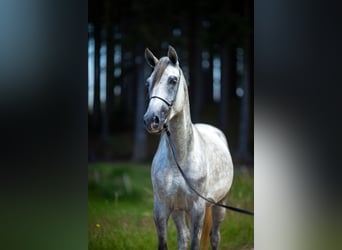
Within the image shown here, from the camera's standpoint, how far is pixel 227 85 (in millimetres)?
3584

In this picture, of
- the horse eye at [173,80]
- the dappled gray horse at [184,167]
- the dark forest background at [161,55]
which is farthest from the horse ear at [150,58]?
the horse eye at [173,80]

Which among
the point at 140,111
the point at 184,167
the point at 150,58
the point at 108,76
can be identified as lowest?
the point at 184,167

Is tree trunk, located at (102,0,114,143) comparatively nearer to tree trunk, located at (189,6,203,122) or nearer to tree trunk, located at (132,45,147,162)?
tree trunk, located at (132,45,147,162)

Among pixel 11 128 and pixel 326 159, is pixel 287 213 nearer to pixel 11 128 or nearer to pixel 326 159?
pixel 326 159

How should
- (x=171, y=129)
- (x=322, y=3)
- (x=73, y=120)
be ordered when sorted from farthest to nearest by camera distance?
(x=73, y=120) < (x=322, y=3) < (x=171, y=129)

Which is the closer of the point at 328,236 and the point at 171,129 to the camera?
the point at 171,129

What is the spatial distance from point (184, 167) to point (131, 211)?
53 cm

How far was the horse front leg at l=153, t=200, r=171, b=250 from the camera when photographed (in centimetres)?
341

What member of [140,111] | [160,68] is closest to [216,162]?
[140,111]

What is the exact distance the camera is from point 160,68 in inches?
128

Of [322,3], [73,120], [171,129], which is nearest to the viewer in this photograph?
[171,129]

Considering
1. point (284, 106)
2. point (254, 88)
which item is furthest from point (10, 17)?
point (284, 106)

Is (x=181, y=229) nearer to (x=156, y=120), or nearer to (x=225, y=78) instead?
(x=156, y=120)

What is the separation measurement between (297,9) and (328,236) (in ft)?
5.25
